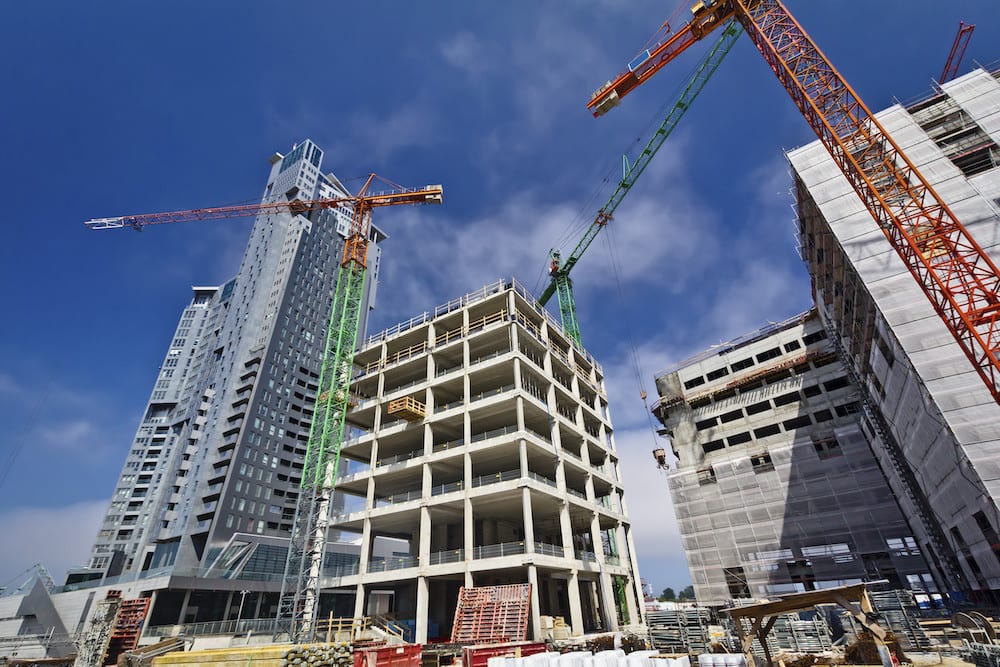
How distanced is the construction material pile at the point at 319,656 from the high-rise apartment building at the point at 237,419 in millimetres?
49471

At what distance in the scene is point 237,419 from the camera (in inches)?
2849

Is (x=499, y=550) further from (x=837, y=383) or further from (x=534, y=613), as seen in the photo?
(x=837, y=383)

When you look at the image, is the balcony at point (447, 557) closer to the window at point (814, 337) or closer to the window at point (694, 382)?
the window at point (694, 382)

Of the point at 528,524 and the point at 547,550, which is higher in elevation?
the point at 528,524

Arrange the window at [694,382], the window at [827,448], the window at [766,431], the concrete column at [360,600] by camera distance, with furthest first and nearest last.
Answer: the window at [694,382]
the window at [766,431]
the window at [827,448]
the concrete column at [360,600]

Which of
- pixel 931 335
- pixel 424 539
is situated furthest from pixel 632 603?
pixel 931 335

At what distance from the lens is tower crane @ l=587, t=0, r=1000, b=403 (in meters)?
21.6

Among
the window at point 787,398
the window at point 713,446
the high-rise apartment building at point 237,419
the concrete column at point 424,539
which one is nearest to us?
the concrete column at point 424,539

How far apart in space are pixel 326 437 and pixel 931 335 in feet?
133

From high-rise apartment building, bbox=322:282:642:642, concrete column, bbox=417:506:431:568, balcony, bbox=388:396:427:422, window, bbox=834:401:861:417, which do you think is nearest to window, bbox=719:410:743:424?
window, bbox=834:401:861:417

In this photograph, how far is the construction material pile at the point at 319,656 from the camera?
55.8 feet

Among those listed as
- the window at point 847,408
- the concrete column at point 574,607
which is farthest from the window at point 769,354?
the concrete column at point 574,607

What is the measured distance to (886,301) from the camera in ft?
81.1

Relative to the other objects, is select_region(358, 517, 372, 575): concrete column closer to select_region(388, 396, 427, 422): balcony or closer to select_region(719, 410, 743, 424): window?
select_region(388, 396, 427, 422): balcony
